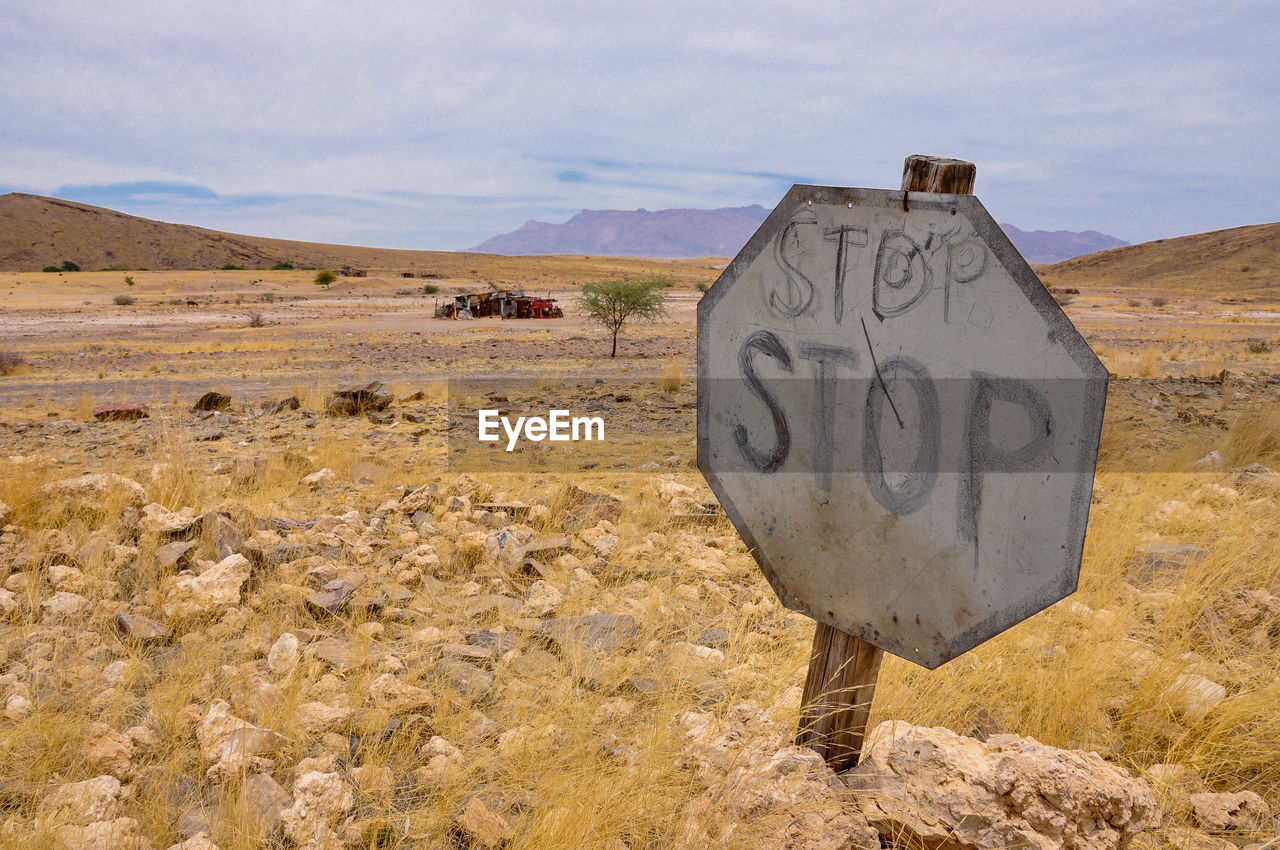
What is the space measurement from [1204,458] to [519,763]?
6561 millimetres

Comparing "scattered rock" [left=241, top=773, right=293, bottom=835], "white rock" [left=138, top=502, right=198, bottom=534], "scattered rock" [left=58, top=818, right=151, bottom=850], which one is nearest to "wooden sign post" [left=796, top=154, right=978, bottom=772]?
"scattered rock" [left=241, top=773, right=293, bottom=835]

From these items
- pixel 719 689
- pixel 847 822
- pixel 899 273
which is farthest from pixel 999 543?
pixel 719 689

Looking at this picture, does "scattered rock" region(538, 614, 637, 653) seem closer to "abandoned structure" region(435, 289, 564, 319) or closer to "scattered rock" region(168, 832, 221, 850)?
"scattered rock" region(168, 832, 221, 850)

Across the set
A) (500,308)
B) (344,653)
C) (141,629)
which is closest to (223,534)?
(141,629)

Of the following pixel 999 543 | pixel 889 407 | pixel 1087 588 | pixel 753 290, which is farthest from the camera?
pixel 1087 588

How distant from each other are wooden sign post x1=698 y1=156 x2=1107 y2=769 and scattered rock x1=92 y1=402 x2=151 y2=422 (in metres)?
9.85

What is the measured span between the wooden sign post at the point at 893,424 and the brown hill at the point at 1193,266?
77.6 m

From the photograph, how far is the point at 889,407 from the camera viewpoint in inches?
73.6

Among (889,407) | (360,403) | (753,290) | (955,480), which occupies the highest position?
(753,290)

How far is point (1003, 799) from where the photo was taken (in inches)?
77.6

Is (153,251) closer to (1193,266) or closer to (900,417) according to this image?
(900,417)

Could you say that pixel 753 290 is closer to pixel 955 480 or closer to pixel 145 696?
pixel 955 480

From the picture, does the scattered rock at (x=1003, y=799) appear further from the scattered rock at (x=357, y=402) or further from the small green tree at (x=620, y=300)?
the small green tree at (x=620, y=300)

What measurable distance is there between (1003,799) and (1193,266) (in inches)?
4034
